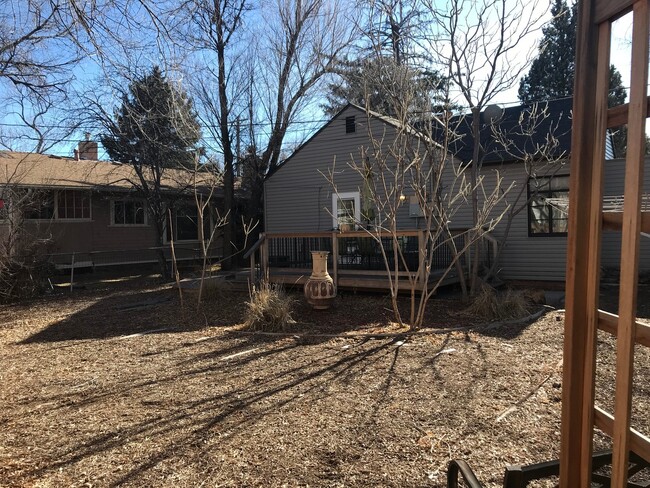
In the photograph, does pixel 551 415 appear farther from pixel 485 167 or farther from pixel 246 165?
pixel 246 165

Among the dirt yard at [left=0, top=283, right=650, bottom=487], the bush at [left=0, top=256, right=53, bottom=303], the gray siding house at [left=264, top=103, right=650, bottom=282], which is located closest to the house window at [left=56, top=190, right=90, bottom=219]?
the bush at [left=0, top=256, right=53, bottom=303]

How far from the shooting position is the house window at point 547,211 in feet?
37.2

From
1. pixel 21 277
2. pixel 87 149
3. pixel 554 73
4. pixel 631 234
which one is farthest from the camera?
pixel 554 73

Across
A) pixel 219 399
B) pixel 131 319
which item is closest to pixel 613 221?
pixel 219 399

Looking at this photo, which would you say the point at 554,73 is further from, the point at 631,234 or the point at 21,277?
the point at 631,234

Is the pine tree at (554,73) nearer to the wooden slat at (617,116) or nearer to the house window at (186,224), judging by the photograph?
the house window at (186,224)

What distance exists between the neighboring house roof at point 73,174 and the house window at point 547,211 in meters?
9.78

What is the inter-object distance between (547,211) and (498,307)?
5.29 meters

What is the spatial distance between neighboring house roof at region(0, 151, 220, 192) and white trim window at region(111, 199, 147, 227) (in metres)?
0.82

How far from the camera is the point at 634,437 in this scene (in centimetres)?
141

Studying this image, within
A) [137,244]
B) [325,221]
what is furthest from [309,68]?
[137,244]

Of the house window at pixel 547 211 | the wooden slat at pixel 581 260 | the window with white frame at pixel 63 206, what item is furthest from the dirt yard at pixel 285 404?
the window with white frame at pixel 63 206

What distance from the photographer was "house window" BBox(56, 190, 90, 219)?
52.3 ft

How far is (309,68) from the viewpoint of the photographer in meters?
19.5
